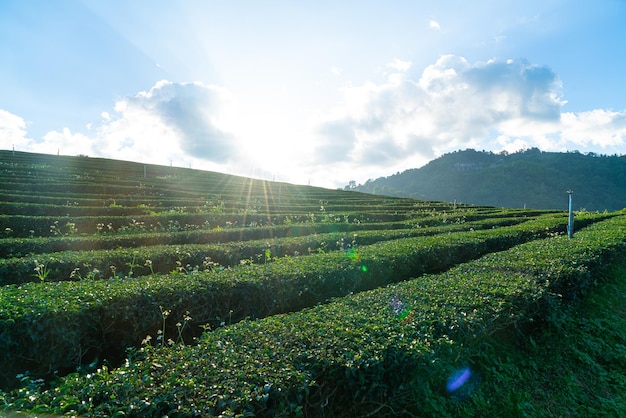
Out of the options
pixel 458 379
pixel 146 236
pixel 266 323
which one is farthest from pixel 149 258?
pixel 458 379

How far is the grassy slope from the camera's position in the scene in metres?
5.57

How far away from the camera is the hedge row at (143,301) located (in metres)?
5.44

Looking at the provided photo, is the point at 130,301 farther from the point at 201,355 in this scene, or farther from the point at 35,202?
the point at 35,202

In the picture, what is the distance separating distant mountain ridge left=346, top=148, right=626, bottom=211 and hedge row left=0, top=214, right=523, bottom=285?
51751mm

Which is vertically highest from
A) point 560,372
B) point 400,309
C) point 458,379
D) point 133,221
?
point 133,221

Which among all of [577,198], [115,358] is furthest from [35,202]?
[577,198]

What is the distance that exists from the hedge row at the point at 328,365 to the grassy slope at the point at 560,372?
33cm

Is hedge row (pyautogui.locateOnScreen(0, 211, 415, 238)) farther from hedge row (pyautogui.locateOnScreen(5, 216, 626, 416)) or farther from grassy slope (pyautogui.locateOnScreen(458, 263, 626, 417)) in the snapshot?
grassy slope (pyautogui.locateOnScreen(458, 263, 626, 417))

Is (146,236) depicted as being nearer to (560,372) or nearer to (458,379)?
(458,379)

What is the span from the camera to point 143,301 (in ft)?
21.8

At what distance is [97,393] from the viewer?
3.35m

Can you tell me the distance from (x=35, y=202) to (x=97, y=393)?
22.8 m

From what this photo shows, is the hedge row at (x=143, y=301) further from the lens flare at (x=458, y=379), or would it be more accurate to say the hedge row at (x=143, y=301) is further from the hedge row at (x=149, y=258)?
the lens flare at (x=458, y=379)

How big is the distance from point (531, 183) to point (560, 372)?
3159 inches
